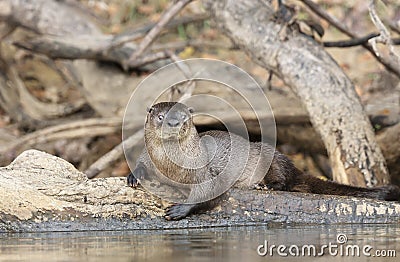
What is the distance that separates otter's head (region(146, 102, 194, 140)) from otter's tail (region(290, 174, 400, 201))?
0.81 m

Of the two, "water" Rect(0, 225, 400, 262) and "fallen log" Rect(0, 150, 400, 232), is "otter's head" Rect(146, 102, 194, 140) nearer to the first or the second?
"fallen log" Rect(0, 150, 400, 232)

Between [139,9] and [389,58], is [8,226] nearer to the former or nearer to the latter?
[389,58]

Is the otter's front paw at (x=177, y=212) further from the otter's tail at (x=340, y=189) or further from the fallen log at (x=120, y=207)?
the otter's tail at (x=340, y=189)

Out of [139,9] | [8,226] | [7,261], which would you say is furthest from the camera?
[139,9]

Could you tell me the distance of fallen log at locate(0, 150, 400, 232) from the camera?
3965mm

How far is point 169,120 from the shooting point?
164 inches

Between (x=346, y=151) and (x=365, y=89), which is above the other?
(x=365, y=89)

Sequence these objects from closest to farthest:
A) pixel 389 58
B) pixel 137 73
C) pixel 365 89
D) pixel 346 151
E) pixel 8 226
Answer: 1. pixel 8 226
2. pixel 346 151
3. pixel 389 58
4. pixel 137 73
5. pixel 365 89

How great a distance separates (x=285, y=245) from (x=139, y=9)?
6.24m

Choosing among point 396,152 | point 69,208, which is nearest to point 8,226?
point 69,208

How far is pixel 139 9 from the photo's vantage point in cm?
936

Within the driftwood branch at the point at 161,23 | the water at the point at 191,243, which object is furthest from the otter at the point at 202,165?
the driftwood branch at the point at 161,23

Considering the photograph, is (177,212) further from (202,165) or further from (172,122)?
(172,122)

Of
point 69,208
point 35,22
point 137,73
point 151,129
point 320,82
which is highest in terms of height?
point 35,22
